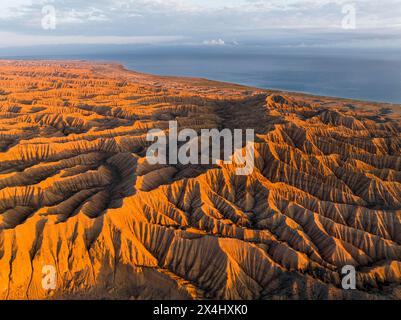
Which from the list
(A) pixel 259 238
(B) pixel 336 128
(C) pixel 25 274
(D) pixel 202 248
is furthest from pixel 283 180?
(C) pixel 25 274

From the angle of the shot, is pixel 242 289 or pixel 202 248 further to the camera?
pixel 202 248

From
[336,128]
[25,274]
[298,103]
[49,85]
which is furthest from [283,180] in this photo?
[49,85]

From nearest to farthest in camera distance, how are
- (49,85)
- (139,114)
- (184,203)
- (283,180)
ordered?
1. (184,203)
2. (283,180)
3. (139,114)
4. (49,85)

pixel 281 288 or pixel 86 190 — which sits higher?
pixel 86 190

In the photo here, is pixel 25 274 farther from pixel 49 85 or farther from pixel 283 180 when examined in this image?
pixel 49 85

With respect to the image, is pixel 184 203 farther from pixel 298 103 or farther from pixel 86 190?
pixel 298 103

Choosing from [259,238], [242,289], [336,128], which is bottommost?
[242,289]

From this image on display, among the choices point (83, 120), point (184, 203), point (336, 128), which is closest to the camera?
point (184, 203)
